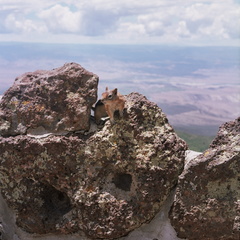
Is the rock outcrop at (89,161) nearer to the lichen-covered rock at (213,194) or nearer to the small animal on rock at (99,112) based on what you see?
the small animal on rock at (99,112)

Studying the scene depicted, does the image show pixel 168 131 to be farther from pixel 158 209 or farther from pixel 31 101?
pixel 31 101

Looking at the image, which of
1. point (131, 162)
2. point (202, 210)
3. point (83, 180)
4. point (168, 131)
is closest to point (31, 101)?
point (83, 180)

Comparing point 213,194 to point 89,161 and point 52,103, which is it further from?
point 52,103

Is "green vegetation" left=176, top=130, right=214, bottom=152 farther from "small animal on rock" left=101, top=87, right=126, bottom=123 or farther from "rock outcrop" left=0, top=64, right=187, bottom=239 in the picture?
"small animal on rock" left=101, top=87, right=126, bottom=123

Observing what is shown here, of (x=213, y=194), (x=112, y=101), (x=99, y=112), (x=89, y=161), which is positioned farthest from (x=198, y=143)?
(x=112, y=101)

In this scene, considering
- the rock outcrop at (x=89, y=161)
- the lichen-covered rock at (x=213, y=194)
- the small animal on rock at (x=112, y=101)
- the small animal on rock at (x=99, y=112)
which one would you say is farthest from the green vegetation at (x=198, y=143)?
the small animal on rock at (x=112, y=101)

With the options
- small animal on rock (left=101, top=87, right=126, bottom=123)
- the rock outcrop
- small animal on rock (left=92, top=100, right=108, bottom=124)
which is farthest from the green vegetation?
small animal on rock (left=101, top=87, right=126, bottom=123)
